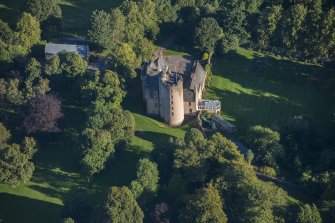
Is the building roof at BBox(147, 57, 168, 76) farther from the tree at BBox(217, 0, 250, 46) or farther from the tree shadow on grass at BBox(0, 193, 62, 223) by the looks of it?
the tree shadow on grass at BBox(0, 193, 62, 223)

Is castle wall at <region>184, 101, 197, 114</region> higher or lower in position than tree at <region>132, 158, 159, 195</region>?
higher

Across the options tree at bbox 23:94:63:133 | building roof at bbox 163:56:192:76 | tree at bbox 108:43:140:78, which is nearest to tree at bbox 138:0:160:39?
building roof at bbox 163:56:192:76

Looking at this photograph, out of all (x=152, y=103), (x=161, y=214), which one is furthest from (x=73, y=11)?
(x=161, y=214)

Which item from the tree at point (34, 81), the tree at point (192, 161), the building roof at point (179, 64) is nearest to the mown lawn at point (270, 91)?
the building roof at point (179, 64)

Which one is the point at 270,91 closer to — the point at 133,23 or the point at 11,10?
the point at 133,23

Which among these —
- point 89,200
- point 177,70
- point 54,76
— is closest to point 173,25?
point 177,70
